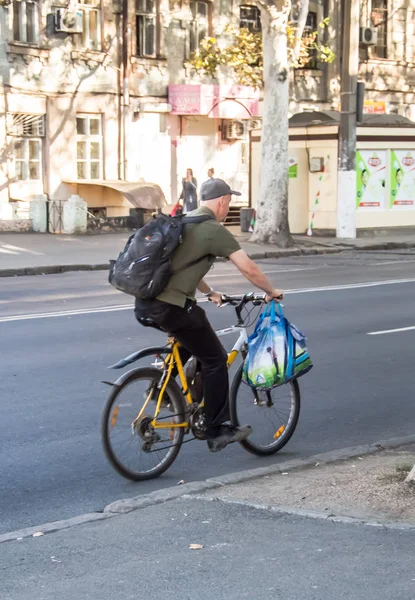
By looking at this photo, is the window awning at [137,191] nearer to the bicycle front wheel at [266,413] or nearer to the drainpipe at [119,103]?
the drainpipe at [119,103]

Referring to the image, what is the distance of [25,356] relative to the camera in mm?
10352

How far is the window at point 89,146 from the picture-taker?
2961 cm

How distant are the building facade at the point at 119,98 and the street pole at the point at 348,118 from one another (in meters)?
5.70

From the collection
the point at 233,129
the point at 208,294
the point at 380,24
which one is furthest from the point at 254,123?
the point at 208,294

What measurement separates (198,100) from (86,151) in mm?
3785

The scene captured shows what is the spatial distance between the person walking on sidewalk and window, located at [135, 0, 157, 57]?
987 inches

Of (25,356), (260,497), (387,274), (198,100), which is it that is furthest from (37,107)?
(260,497)

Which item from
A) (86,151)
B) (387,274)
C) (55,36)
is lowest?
(387,274)

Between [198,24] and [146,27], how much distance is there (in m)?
1.89

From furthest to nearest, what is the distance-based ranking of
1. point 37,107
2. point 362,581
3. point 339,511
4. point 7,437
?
point 37,107 < point 7,437 < point 339,511 < point 362,581

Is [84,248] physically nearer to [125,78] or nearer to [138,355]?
[125,78]

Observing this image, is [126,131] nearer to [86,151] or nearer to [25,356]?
[86,151]

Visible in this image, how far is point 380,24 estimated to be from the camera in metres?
37.4

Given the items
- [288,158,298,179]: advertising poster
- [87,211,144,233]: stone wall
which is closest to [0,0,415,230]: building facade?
[87,211,144,233]: stone wall
